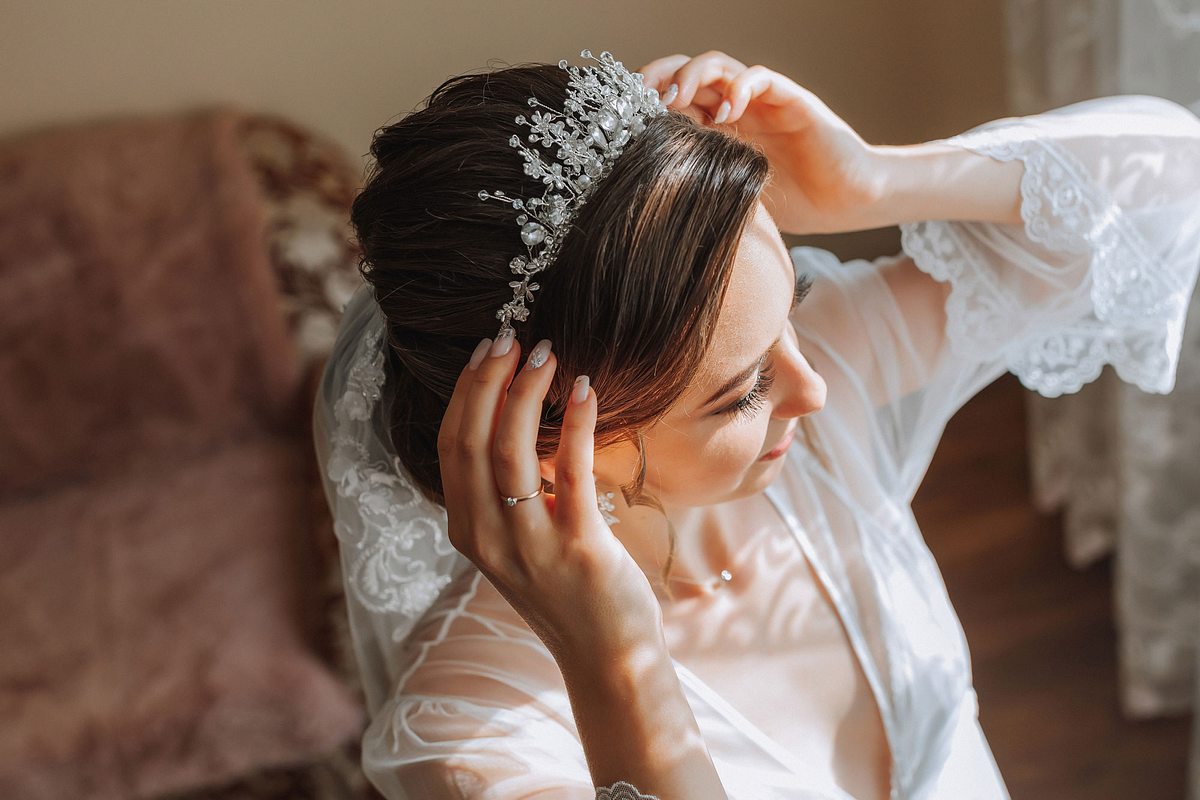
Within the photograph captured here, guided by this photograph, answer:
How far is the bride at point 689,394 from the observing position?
0.90m

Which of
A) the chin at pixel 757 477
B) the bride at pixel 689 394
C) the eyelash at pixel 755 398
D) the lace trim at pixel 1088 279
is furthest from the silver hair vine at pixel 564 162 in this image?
the lace trim at pixel 1088 279

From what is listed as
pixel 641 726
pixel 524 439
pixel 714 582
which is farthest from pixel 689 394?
pixel 714 582

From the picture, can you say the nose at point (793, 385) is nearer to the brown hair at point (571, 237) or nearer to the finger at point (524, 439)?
the brown hair at point (571, 237)

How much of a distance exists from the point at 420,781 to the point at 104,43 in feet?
6.24

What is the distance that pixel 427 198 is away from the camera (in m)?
0.89

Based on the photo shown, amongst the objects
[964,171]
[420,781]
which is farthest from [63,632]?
[964,171]

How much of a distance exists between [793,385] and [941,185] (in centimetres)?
34

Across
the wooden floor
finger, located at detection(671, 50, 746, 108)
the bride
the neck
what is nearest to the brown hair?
the bride

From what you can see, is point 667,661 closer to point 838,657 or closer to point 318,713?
point 838,657

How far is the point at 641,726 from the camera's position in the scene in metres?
0.91

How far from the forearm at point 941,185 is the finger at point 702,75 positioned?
0.20 meters

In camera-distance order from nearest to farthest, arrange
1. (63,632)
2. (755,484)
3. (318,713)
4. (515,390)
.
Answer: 1. (515,390)
2. (755,484)
3. (318,713)
4. (63,632)

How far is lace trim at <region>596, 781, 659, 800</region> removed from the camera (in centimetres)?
90

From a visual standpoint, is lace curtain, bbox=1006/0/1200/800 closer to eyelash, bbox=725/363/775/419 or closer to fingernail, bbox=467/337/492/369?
eyelash, bbox=725/363/775/419
